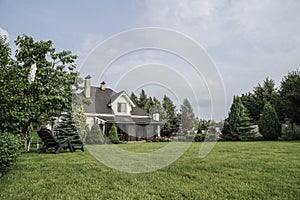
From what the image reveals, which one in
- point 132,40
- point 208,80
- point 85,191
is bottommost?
point 85,191

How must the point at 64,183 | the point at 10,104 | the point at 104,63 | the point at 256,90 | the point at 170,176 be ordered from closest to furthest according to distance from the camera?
1. the point at 64,183
2. the point at 170,176
3. the point at 104,63
4. the point at 10,104
5. the point at 256,90

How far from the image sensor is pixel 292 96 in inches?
769

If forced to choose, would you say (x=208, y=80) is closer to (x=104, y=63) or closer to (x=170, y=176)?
(x=104, y=63)

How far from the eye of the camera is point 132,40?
26.8 ft

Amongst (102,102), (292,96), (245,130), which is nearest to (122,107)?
(102,102)

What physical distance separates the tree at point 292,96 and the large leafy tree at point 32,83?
1786 cm

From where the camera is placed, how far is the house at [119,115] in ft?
72.9

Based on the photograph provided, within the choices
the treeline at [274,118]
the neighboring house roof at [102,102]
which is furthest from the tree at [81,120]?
the treeline at [274,118]

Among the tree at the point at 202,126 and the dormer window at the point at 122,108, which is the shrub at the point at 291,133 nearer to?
the tree at the point at 202,126

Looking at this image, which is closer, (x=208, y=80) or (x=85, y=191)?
(x=85, y=191)

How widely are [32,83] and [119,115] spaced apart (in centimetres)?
1421

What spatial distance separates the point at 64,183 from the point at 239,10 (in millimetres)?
9334

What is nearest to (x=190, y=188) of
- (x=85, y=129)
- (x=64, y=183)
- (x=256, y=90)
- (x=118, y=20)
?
(x=64, y=183)

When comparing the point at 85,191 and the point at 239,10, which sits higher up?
the point at 239,10
